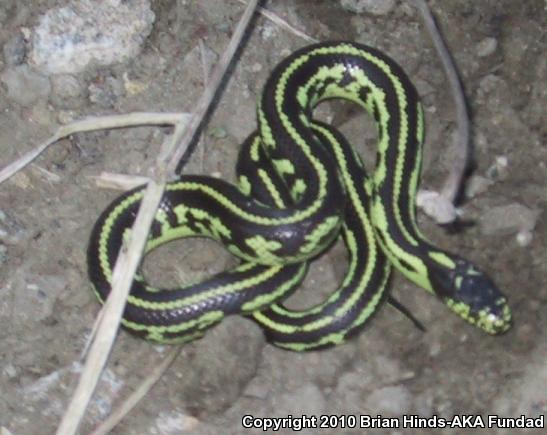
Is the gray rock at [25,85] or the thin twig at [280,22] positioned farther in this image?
the thin twig at [280,22]

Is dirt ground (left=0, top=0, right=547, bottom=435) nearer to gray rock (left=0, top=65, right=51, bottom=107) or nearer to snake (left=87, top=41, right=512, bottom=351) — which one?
gray rock (left=0, top=65, right=51, bottom=107)

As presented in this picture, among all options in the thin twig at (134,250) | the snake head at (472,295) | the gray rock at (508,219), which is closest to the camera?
the thin twig at (134,250)

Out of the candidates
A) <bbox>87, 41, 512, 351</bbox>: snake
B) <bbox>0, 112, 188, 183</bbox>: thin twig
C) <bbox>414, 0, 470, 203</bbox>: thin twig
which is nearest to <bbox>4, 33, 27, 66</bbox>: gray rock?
<bbox>0, 112, 188, 183</bbox>: thin twig

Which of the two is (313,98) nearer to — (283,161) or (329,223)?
(283,161)

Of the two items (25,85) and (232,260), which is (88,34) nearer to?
(25,85)

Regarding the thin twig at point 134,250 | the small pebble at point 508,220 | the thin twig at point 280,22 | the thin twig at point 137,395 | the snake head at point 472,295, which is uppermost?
the thin twig at point 280,22

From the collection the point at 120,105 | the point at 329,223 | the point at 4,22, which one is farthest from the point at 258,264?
the point at 4,22

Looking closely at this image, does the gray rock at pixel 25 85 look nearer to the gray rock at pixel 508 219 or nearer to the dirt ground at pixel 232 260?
the dirt ground at pixel 232 260

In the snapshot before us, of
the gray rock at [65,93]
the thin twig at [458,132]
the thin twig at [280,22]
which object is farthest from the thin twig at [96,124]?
the thin twig at [458,132]

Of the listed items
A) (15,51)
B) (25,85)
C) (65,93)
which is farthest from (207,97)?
(15,51)
